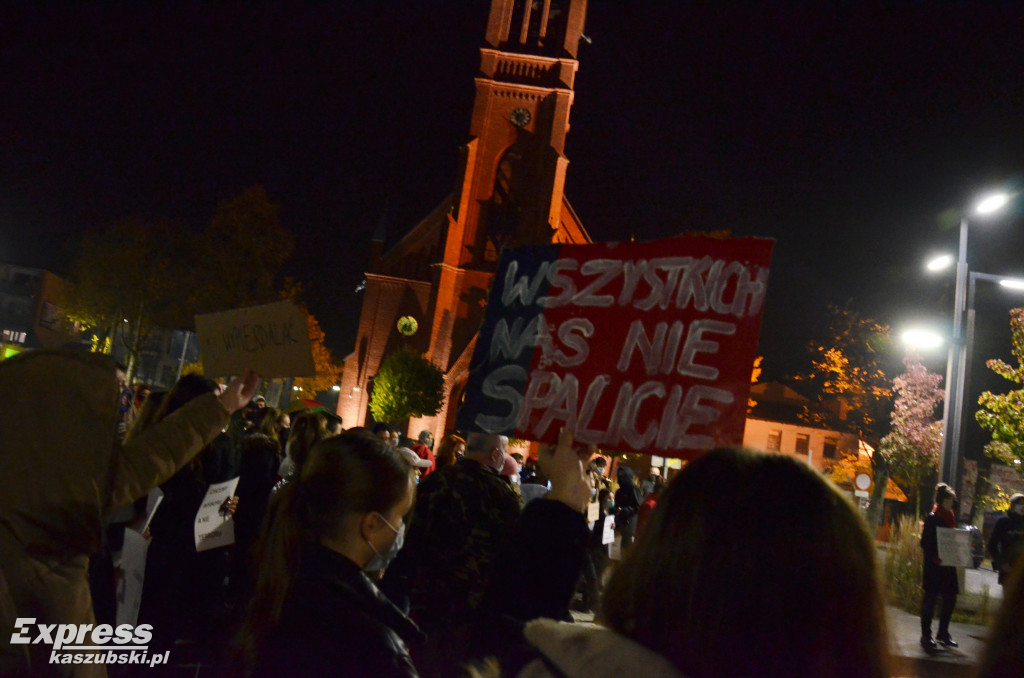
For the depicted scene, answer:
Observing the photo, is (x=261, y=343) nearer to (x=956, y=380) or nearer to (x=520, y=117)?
(x=956, y=380)

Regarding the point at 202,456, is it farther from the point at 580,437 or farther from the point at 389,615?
the point at 389,615

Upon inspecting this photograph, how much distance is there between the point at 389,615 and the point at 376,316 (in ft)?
118

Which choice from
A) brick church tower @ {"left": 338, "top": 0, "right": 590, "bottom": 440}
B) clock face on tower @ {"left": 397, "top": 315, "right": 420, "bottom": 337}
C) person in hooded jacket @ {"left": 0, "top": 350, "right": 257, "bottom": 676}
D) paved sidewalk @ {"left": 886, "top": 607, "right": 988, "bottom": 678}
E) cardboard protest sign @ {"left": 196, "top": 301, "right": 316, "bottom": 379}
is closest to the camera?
person in hooded jacket @ {"left": 0, "top": 350, "right": 257, "bottom": 676}

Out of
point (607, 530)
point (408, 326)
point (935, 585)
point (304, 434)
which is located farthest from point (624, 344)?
point (408, 326)

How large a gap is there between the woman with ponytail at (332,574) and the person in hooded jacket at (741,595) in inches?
26.8

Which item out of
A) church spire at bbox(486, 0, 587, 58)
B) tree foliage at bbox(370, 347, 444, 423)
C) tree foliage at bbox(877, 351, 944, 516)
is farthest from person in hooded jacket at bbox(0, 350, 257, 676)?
church spire at bbox(486, 0, 587, 58)

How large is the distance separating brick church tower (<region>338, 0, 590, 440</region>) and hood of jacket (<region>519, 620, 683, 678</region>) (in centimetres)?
3336

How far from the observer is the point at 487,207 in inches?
1441

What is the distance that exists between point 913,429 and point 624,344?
1286 inches

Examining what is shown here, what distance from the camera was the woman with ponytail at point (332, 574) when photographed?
1.77 metres

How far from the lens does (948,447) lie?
11.1 meters

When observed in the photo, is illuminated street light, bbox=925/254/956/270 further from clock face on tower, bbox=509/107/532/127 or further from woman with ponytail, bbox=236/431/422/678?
clock face on tower, bbox=509/107/532/127

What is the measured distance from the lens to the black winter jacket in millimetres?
1744

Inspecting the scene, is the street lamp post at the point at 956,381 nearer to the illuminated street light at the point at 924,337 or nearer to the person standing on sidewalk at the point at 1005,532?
the illuminated street light at the point at 924,337
